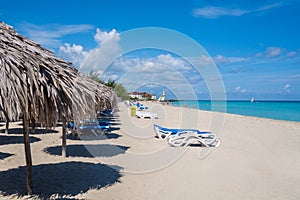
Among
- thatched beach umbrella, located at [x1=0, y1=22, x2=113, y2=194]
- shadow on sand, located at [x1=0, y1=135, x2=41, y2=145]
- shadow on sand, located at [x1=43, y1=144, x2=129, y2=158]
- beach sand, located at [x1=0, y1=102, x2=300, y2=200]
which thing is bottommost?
beach sand, located at [x1=0, y1=102, x2=300, y2=200]

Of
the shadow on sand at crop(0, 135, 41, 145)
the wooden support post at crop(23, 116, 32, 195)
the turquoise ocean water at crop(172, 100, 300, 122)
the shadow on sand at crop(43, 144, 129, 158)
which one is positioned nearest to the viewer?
the wooden support post at crop(23, 116, 32, 195)

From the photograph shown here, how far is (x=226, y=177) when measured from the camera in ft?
16.6

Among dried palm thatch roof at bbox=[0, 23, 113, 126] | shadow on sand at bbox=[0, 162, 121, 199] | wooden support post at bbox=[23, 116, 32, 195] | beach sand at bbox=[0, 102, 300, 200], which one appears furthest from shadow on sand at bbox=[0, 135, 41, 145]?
dried palm thatch roof at bbox=[0, 23, 113, 126]

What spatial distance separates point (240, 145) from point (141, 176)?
522 centimetres

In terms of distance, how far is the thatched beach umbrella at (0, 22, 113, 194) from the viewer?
2.94 meters

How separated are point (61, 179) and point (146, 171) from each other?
5.84 feet

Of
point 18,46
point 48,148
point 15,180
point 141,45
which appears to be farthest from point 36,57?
point 141,45

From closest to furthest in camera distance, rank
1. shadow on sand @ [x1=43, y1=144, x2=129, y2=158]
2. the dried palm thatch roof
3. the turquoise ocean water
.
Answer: the dried palm thatch roof < shadow on sand @ [x1=43, y1=144, x2=129, y2=158] < the turquoise ocean water

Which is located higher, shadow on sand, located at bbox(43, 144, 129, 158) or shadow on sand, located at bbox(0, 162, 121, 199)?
shadow on sand, located at bbox(43, 144, 129, 158)

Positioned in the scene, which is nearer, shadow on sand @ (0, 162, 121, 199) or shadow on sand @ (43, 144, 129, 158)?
shadow on sand @ (0, 162, 121, 199)

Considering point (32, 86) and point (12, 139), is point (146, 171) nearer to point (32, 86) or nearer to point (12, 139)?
point (32, 86)

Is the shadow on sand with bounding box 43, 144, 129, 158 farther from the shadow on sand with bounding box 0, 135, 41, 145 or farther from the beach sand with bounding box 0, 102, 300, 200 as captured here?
the shadow on sand with bounding box 0, 135, 41, 145

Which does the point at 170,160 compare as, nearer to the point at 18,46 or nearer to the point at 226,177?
the point at 226,177

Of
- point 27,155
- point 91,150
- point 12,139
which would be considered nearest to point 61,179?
point 27,155
